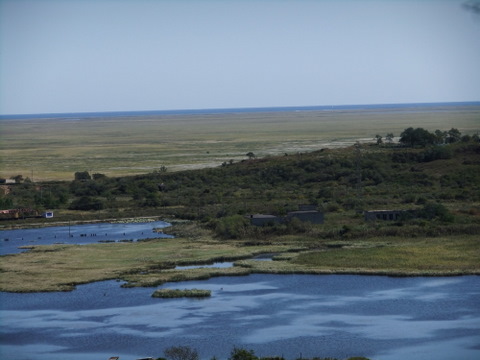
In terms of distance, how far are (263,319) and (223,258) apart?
13537 millimetres

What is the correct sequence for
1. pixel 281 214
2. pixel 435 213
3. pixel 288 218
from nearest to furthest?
1. pixel 435 213
2. pixel 288 218
3. pixel 281 214

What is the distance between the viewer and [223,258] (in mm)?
49750

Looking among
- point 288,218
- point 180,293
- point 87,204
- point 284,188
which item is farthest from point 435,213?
point 87,204

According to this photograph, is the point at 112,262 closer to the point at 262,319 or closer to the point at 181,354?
the point at 262,319

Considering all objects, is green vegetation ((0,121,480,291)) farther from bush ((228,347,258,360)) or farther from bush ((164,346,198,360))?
bush ((228,347,258,360))

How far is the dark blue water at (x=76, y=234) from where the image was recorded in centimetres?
5853

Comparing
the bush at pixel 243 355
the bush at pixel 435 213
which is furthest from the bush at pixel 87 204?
the bush at pixel 243 355

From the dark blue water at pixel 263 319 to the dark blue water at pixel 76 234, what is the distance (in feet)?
50.3

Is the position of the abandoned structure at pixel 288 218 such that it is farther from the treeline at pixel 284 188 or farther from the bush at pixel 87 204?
the bush at pixel 87 204

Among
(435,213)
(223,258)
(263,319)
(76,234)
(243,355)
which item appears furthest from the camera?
(76,234)

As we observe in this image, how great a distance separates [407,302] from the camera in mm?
38500

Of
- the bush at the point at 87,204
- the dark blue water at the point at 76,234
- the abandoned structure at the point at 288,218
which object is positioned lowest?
the dark blue water at the point at 76,234

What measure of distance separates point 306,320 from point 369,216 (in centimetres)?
2569

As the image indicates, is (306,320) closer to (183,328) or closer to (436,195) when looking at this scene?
(183,328)
